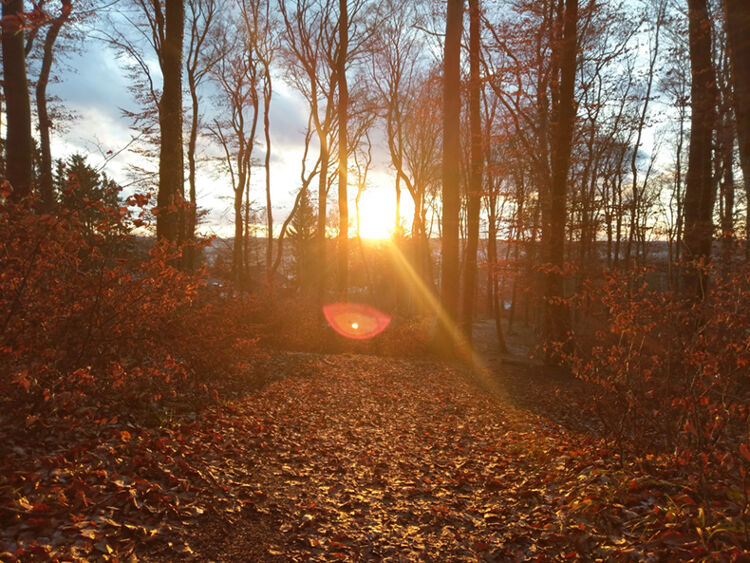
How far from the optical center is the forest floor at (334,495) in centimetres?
321

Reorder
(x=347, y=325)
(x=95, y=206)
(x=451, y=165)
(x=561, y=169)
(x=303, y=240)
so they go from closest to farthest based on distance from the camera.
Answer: (x=95, y=206)
(x=561, y=169)
(x=451, y=165)
(x=347, y=325)
(x=303, y=240)

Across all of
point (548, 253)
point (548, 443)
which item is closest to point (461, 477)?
point (548, 443)

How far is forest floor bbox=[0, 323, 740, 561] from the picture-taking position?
3.21 m

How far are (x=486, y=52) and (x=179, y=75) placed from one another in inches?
416

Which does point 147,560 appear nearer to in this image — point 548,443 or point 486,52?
point 548,443

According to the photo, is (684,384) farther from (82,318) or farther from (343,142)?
(343,142)

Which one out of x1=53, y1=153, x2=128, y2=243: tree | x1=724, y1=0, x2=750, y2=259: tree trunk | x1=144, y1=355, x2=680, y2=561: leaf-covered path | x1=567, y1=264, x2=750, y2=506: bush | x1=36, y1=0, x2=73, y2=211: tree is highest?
x1=36, y1=0, x2=73, y2=211: tree

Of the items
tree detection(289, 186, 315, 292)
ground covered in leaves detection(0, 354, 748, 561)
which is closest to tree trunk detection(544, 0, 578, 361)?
ground covered in leaves detection(0, 354, 748, 561)

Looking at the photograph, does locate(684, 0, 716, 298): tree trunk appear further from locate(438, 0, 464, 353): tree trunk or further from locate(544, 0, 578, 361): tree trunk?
locate(438, 0, 464, 353): tree trunk

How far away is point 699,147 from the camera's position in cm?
1037

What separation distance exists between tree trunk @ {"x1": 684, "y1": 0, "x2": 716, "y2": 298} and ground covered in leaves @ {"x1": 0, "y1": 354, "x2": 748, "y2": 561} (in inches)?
239

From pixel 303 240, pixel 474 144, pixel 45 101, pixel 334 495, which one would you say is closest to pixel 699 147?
pixel 474 144

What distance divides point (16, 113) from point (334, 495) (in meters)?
8.51

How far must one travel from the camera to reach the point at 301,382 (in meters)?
9.17
